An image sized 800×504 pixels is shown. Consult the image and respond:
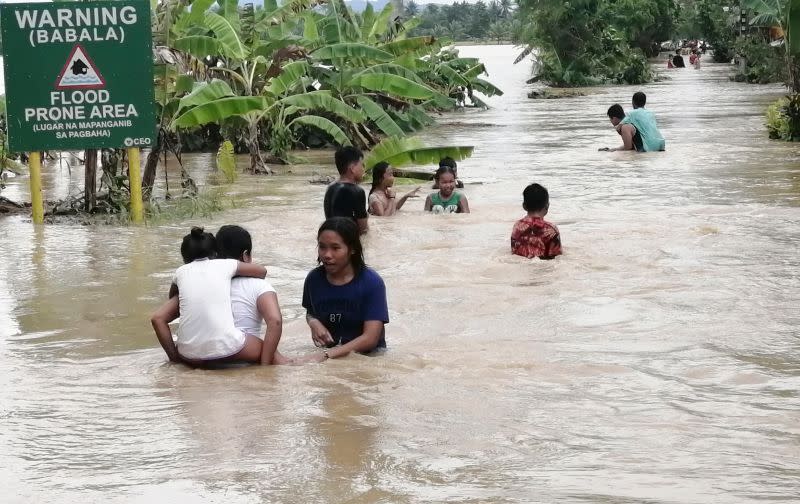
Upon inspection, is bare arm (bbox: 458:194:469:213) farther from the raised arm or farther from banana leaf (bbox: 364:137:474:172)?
the raised arm

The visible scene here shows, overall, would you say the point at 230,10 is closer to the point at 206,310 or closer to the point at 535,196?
the point at 535,196

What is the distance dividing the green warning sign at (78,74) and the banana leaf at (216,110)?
1.74 metres

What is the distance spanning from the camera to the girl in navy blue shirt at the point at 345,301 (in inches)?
295

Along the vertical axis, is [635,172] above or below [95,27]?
below

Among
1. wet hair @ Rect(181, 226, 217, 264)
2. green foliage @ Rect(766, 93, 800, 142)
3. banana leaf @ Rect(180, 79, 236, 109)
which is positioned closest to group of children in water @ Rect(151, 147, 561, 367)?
wet hair @ Rect(181, 226, 217, 264)

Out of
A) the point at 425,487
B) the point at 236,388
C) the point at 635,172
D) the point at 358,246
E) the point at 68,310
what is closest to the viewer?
the point at 425,487

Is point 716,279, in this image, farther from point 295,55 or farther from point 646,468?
point 295,55

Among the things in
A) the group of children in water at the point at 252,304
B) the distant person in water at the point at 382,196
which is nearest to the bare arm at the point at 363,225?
the distant person in water at the point at 382,196

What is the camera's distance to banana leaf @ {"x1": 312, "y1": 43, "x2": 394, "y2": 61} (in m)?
20.3

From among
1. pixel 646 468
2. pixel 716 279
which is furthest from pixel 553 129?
pixel 646 468

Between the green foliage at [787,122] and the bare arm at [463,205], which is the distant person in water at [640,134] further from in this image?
the bare arm at [463,205]

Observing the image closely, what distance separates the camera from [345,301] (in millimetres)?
7617

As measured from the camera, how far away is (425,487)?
17.2ft

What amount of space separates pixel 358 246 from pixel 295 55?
14.8 m
